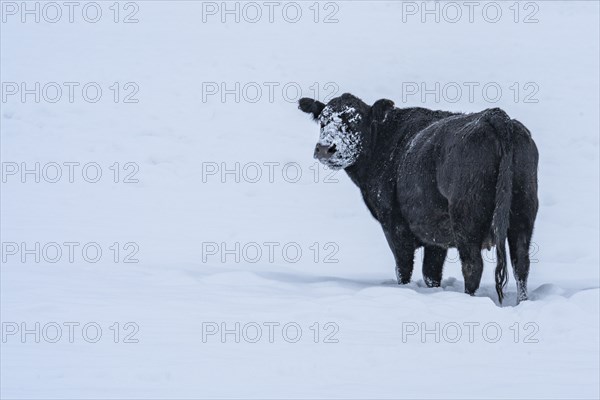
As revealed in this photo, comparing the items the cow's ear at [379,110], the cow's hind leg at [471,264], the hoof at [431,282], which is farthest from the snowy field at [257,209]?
the cow's ear at [379,110]

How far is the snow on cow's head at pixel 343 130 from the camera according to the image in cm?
816

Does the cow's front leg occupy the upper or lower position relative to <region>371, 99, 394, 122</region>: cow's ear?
lower

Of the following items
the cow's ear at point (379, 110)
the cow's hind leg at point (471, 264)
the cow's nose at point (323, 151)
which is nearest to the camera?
the cow's hind leg at point (471, 264)

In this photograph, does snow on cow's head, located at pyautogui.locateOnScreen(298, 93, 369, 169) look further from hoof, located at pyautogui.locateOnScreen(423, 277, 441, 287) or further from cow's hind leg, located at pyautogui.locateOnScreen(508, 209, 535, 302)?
cow's hind leg, located at pyautogui.locateOnScreen(508, 209, 535, 302)

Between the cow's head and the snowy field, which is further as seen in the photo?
the cow's head

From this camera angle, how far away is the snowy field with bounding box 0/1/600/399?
5039 mm

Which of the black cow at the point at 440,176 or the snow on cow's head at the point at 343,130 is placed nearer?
the black cow at the point at 440,176

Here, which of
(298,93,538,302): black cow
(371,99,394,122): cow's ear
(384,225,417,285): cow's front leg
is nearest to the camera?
(298,93,538,302): black cow

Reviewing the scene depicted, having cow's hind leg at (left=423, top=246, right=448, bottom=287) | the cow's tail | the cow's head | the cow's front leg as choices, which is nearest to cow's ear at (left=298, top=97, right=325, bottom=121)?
the cow's head

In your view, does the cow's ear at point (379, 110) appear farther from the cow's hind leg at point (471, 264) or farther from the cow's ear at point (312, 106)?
the cow's hind leg at point (471, 264)

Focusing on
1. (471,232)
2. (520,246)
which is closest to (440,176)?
(471,232)

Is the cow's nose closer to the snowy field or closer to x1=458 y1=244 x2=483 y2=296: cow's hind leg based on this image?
the snowy field

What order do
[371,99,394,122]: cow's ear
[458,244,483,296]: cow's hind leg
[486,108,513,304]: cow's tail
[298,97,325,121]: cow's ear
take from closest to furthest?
[486,108,513,304]: cow's tail, [458,244,483,296]: cow's hind leg, [371,99,394,122]: cow's ear, [298,97,325,121]: cow's ear

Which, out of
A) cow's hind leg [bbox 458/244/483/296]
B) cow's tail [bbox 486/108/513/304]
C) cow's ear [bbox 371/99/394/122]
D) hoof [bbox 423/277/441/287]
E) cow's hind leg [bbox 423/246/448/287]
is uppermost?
cow's ear [bbox 371/99/394/122]
